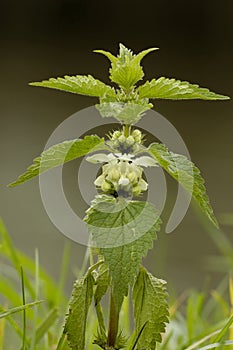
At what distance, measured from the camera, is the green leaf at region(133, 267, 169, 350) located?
0.35 metres

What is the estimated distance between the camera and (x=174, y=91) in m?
0.35

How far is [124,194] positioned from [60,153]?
3cm

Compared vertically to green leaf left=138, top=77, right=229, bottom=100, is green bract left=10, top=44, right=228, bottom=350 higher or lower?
lower

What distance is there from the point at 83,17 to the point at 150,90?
109 inches

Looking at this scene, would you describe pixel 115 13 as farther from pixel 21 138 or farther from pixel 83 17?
pixel 21 138

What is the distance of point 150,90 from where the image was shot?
352 mm

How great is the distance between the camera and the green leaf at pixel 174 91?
0.35 m

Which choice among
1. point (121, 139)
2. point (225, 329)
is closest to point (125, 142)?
point (121, 139)

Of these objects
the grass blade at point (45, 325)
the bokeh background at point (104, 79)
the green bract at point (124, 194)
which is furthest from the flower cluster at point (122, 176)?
the bokeh background at point (104, 79)

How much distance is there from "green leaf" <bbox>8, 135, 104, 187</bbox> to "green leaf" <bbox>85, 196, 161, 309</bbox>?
2cm

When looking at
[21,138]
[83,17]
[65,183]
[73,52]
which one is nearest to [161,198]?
[65,183]

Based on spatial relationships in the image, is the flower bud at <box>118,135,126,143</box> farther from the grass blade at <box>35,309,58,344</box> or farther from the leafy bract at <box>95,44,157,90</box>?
the grass blade at <box>35,309,58,344</box>

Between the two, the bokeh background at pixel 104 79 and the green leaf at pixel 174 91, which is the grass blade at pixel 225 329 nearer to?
the green leaf at pixel 174 91

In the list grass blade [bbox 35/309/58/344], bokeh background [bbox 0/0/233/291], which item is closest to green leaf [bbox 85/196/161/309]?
grass blade [bbox 35/309/58/344]
